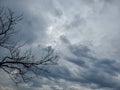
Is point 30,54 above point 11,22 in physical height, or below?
below

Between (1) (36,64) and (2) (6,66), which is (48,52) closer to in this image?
(1) (36,64)

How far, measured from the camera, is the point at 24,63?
76.2 feet

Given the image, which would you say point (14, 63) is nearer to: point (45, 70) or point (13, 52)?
point (13, 52)

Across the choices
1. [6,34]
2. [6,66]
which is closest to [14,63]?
[6,66]

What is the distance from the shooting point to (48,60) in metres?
23.2

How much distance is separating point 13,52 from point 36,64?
2.02 meters

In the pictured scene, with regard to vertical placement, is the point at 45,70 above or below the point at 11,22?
below

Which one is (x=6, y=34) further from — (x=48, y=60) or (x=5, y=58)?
(x=48, y=60)

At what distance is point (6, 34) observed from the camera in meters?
23.2

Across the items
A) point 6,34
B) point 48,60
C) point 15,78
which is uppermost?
point 6,34

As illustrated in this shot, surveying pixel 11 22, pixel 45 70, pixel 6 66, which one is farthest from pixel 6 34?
pixel 45 70

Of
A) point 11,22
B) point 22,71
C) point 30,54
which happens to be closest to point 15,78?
point 22,71

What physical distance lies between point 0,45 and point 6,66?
180cm

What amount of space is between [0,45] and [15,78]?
9.39 feet
